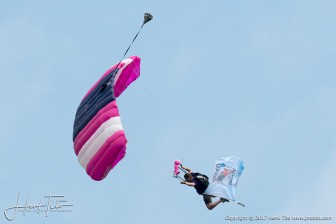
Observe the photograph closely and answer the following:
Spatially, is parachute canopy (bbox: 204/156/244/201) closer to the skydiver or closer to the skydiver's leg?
the skydiver

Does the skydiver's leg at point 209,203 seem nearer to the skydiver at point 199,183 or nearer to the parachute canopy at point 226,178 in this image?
the skydiver at point 199,183

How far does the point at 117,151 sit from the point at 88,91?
440 centimetres

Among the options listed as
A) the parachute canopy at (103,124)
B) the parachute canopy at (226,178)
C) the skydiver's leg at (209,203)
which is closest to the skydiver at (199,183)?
the skydiver's leg at (209,203)

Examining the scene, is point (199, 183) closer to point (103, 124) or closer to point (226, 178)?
point (226, 178)

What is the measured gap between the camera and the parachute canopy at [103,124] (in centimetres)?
2998

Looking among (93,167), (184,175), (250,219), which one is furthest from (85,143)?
(250,219)

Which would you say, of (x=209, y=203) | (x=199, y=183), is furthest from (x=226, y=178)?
(x=209, y=203)

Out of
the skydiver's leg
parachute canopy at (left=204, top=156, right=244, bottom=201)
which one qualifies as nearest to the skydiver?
the skydiver's leg

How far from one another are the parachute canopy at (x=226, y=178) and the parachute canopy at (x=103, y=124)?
3221 millimetres

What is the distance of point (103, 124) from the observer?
3047 centimetres

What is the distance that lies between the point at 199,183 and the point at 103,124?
3.78 meters

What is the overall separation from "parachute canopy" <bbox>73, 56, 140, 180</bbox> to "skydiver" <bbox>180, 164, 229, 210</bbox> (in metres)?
2.30

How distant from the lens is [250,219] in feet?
99.5

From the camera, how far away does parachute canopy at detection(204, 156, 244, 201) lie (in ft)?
98.9
